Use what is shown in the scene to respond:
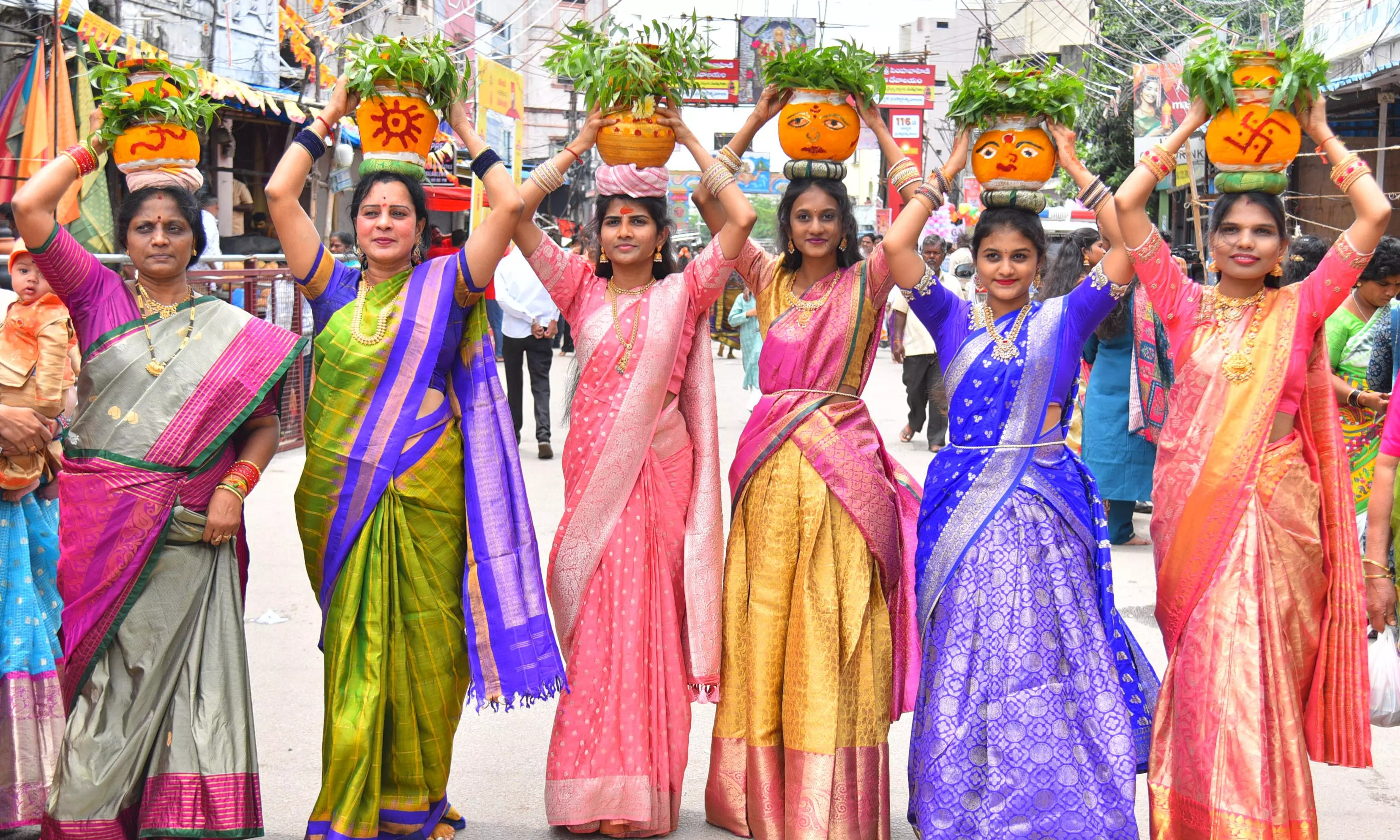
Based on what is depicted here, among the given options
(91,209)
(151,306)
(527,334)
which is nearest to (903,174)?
(151,306)

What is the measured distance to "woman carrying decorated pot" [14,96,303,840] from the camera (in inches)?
138

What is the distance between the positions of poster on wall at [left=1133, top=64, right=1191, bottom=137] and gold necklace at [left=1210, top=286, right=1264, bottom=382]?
10222 mm

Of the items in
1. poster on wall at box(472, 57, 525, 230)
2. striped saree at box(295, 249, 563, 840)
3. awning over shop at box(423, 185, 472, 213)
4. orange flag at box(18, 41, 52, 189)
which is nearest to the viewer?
striped saree at box(295, 249, 563, 840)

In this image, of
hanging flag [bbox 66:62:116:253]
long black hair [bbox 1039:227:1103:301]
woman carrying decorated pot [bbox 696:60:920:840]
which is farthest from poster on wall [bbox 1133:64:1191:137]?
woman carrying decorated pot [bbox 696:60:920:840]

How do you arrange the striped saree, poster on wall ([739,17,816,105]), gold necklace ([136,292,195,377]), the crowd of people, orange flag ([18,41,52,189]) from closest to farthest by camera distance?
the crowd of people → gold necklace ([136,292,195,377]) → the striped saree → orange flag ([18,41,52,189]) → poster on wall ([739,17,816,105])

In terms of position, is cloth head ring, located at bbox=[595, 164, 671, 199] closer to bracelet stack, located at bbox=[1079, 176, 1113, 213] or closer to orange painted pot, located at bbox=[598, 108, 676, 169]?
orange painted pot, located at bbox=[598, 108, 676, 169]

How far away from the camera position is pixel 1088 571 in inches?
146

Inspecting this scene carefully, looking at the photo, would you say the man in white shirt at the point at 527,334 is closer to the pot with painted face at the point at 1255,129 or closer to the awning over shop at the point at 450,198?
the pot with painted face at the point at 1255,129

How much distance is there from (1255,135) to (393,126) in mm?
2339

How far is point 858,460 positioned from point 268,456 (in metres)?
1.71

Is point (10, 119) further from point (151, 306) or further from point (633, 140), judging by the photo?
point (633, 140)

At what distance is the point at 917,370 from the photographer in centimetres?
1188

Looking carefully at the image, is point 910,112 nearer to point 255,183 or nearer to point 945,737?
point 255,183

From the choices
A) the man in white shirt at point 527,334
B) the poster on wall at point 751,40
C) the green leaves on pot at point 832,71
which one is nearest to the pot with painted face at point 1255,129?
the green leaves on pot at point 832,71
